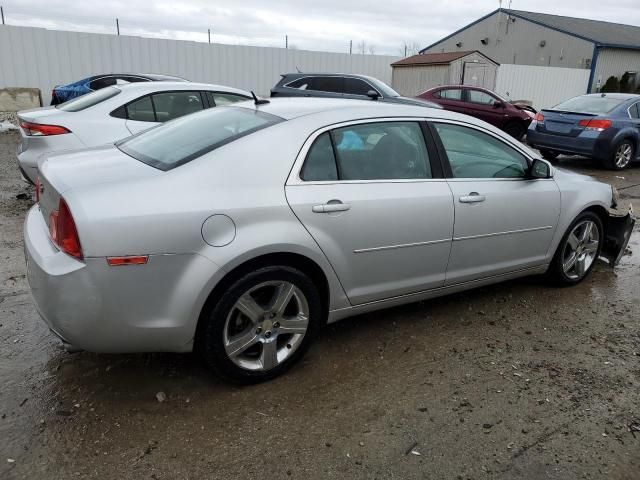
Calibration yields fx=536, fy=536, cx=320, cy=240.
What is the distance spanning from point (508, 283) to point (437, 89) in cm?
1208

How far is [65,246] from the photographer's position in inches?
99.5

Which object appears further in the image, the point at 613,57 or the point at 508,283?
the point at 613,57

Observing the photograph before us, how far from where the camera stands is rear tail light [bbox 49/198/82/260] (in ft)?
8.12

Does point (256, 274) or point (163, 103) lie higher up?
point (163, 103)

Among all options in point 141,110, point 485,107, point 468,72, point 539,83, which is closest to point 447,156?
point 141,110

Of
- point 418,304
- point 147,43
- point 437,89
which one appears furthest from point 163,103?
point 147,43

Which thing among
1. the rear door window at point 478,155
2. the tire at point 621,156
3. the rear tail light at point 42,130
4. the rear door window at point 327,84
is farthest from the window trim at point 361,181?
the rear door window at point 327,84

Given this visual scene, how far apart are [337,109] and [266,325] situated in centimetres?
142

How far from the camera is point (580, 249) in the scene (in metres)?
4.61

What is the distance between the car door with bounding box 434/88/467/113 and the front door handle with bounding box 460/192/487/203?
41.1 feet

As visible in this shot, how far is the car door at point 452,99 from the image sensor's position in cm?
1545

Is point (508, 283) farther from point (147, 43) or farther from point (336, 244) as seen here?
point (147, 43)

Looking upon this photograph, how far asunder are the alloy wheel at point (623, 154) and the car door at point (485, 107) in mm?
4957

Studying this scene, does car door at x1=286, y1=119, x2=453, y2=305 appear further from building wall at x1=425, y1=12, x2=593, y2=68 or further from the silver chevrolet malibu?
building wall at x1=425, y1=12, x2=593, y2=68
